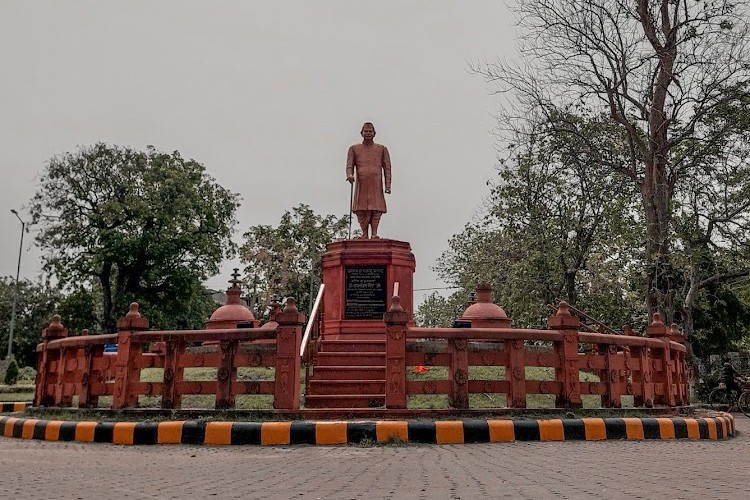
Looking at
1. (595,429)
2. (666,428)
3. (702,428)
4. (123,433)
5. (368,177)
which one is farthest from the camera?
(368,177)

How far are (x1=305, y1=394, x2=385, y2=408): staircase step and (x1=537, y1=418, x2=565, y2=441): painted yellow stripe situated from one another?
2.61m

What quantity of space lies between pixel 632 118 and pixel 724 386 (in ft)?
26.4

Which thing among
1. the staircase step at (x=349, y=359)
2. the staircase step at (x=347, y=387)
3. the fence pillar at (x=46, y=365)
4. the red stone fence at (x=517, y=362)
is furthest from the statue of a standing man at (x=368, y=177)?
the fence pillar at (x=46, y=365)

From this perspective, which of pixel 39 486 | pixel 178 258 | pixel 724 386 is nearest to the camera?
pixel 39 486

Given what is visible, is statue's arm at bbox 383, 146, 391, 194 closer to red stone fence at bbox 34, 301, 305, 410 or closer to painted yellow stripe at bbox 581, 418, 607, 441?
red stone fence at bbox 34, 301, 305, 410

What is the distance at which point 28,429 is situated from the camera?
381 inches

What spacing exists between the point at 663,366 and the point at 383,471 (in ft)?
23.0

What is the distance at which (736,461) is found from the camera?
6602mm

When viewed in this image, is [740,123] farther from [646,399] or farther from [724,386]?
[646,399]

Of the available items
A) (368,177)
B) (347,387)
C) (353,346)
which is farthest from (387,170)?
(347,387)

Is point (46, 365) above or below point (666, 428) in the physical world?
above

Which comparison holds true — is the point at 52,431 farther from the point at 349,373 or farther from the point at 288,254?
the point at 288,254

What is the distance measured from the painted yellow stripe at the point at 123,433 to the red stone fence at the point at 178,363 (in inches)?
28.7

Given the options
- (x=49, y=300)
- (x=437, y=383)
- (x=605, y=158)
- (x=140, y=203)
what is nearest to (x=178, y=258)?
(x=140, y=203)
